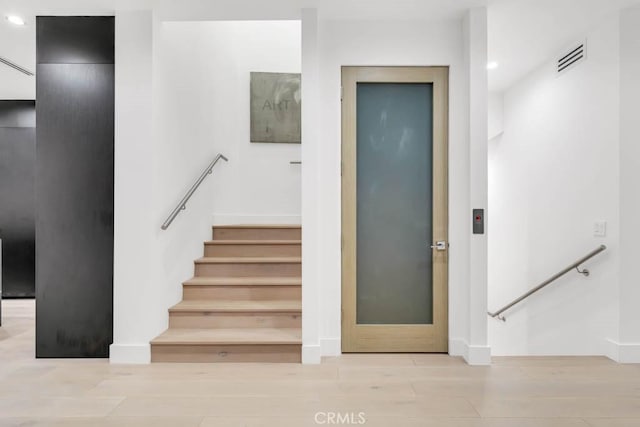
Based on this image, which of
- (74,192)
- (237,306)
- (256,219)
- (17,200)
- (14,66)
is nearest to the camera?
(74,192)

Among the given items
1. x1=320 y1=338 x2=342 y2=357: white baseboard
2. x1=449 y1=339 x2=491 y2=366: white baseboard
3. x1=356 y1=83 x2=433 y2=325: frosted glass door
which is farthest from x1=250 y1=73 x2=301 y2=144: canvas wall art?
x1=449 y1=339 x2=491 y2=366: white baseboard

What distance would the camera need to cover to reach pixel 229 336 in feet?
10.8

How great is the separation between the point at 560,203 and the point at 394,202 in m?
1.75

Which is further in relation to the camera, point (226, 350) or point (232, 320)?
point (232, 320)

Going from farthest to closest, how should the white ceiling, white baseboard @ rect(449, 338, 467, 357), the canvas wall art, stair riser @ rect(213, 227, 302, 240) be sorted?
the canvas wall art
stair riser @ rect(213, 227, 302, 240)
white baseboard @ rect(449, 338, 467, 357)
the white ceiling

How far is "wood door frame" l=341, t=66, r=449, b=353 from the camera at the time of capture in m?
3.40

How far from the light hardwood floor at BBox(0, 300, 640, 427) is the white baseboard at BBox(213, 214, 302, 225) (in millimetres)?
2169

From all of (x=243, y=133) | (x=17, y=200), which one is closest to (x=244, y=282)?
(x=243, y=133)

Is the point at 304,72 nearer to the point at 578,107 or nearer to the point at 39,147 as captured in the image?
the point at 39,147

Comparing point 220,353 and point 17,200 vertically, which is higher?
point 17,200

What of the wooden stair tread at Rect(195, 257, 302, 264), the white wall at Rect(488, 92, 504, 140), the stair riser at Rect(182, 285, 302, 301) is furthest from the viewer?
the white wall at Rect(488, 92, 504, 140)

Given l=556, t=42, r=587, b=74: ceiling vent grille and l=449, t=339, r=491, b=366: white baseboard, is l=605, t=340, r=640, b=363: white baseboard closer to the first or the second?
l=449, t=339, r=491, b=366: white baseboard

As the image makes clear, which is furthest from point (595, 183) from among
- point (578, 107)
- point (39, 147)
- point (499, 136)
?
point (39, 147)

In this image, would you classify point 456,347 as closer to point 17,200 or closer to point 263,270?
point 263,270
